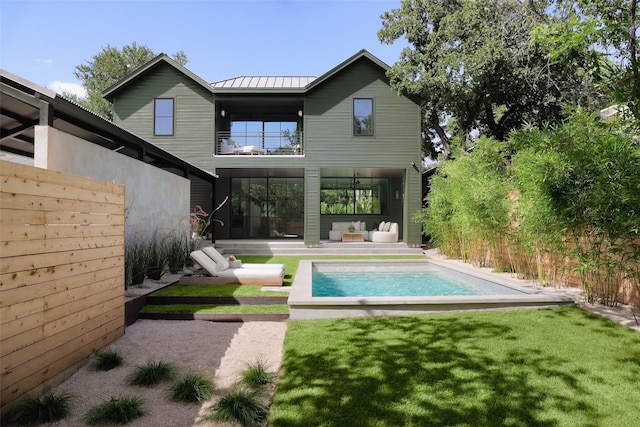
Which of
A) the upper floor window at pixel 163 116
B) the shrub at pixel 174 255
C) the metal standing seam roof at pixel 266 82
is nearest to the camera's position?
the shrub at pixel 174 255

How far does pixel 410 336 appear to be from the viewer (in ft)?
13.2

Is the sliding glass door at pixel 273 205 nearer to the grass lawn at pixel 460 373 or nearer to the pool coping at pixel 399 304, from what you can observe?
the pool coping at pixel 399 304

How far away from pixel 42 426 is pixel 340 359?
7.32 feet

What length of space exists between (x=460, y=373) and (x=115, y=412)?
261 centimetres

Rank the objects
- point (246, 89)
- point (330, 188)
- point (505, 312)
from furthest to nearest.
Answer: point (330, 188) < point (246, 89) < point (505, 312)

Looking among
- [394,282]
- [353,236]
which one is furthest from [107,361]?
[353,236]

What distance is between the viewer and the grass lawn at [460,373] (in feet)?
7.99

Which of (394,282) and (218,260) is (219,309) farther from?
(394,282)

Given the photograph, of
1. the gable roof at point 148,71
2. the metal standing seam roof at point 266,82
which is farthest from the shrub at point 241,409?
the metal standing seam roof at point 266,82

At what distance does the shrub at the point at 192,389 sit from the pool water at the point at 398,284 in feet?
12.8

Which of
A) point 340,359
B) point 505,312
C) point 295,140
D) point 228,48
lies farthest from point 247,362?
point 295,140

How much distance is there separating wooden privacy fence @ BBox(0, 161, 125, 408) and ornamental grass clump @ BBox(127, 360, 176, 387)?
1.87 ft

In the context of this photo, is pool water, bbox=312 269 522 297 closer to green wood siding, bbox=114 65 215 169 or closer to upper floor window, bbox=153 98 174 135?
green wood siding, bbox=114 65 215 169

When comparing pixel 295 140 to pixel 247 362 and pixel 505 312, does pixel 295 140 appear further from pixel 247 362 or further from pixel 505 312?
pixel 247 362
